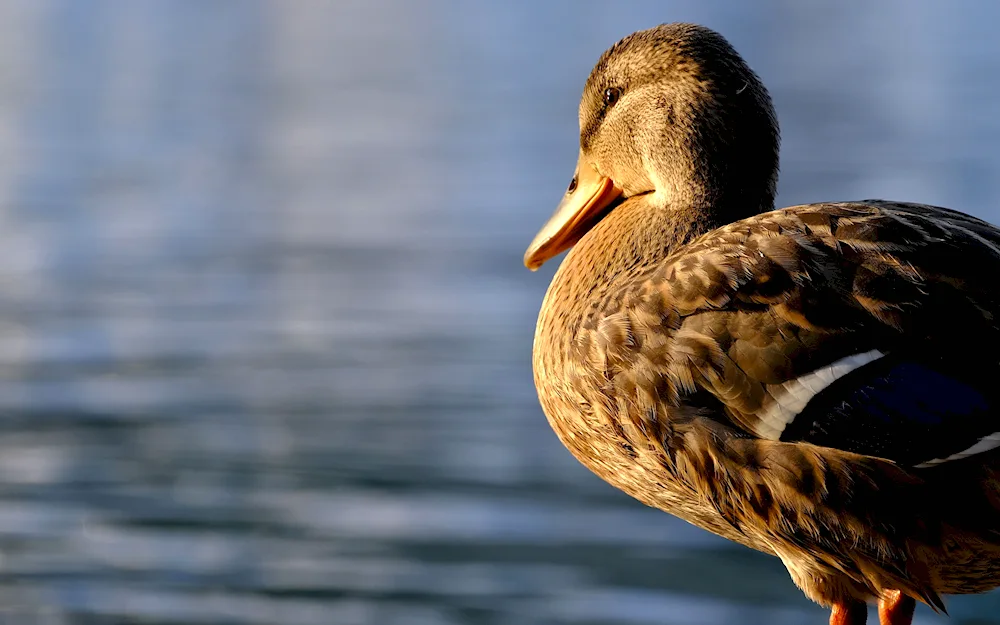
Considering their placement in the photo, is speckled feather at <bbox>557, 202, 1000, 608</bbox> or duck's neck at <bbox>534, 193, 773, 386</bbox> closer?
speckled feather at <bbox>557, 202, 1000, 608</bbox>

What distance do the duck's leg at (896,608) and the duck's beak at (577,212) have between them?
1.42 meters

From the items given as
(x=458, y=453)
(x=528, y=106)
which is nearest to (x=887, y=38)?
(x=528, y=106)

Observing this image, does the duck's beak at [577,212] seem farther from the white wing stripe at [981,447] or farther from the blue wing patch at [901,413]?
the white wing stripe at [981,447]

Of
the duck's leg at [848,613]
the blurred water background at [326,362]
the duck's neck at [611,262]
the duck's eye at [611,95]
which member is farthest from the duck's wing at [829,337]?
the blurred water background at [326,362]

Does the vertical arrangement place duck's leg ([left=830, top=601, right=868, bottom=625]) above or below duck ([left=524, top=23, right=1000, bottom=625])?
below

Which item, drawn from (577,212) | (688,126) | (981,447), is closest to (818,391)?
(981,447)

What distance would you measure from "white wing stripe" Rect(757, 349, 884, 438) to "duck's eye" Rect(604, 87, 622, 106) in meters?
1.27

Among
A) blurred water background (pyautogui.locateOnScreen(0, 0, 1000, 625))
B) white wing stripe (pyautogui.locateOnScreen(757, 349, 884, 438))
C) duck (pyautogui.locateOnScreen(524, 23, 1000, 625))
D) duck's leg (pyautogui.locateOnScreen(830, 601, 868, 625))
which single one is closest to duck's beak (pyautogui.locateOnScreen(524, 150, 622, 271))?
duck (pyautogui.locateOnScreen(524, 23, 1000, 625))

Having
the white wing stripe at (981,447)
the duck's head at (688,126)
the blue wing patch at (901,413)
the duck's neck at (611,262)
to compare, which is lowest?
the white wing stripe at (981,447)

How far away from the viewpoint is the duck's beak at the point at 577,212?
4.54 meters

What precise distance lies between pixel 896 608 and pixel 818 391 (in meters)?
0.78

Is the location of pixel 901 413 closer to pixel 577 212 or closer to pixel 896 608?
pixel 896 608

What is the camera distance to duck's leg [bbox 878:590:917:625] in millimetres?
3816

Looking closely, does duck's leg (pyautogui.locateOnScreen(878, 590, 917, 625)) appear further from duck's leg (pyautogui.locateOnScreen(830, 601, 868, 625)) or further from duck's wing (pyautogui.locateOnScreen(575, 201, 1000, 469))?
duck's wing (pyautogui.locateOnScreen(575, 201, 1000, 469))
